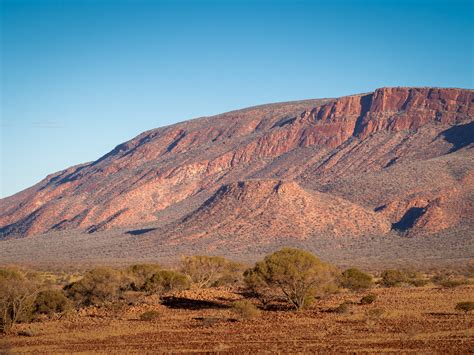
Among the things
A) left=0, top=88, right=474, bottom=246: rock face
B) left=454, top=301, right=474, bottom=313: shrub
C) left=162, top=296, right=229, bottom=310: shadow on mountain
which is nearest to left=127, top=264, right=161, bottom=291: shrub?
left=162, top=296, right=229, bottom=310: shadow on mountain

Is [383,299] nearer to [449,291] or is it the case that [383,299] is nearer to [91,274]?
[449,291]

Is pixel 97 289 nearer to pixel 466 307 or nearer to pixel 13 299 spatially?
pixel 13 299

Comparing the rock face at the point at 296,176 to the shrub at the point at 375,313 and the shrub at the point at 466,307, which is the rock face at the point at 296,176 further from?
the shrub at the point at 375,313

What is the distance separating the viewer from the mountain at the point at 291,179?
352 ft

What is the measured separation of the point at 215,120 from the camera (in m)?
198

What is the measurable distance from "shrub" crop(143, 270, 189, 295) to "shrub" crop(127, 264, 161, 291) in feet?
1.98

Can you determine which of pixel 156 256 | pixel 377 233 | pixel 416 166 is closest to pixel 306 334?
pixel 156 256

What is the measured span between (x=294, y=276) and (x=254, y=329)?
6.53 meters

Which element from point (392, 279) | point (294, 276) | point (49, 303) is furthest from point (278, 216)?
point (49, 303)

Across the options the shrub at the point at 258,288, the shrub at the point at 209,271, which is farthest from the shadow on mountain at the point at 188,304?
the shrub at the point at 209,271

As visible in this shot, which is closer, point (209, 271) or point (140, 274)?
point (140, 274)

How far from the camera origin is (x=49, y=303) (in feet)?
118

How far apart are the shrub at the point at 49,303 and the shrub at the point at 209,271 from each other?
13.4 metres

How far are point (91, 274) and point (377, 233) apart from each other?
6931 centimetres
